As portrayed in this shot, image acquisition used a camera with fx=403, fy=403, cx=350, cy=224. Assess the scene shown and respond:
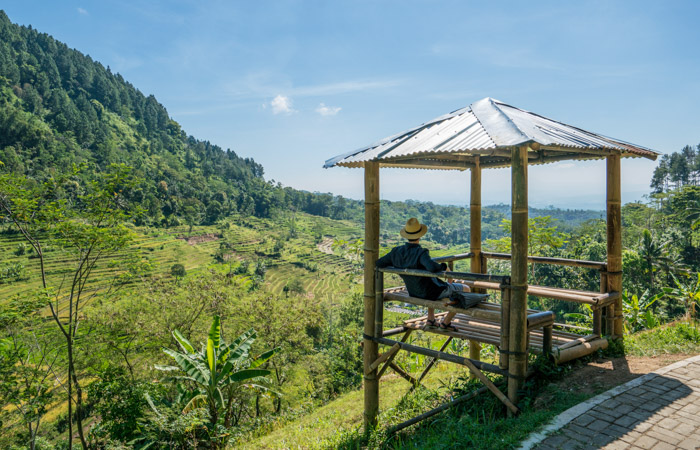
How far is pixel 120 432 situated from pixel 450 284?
8687 millimetres

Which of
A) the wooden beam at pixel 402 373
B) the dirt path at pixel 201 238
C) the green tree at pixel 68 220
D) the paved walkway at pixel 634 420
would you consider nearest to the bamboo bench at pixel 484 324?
the wooden beam at pixel 402 373

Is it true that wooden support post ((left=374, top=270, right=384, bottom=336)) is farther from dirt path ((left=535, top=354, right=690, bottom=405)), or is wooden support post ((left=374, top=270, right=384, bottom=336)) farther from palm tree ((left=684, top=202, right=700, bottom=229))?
palm tree ((left=684, top=202, right=700, bottom=229))

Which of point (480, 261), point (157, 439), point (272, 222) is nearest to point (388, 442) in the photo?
point (480, 261)

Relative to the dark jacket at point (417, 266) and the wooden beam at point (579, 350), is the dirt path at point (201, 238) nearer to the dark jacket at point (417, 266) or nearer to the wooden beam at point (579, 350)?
the dark jacket at point (417, 266)

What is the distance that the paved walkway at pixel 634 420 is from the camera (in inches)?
116

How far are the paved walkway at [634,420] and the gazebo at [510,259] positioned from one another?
0.61 m

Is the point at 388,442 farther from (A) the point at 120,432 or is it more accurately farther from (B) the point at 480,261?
(A) the point at 120,432

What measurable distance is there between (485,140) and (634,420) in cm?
264

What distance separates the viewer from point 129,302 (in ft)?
53.9

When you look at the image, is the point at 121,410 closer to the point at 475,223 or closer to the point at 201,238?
the point at 475,223

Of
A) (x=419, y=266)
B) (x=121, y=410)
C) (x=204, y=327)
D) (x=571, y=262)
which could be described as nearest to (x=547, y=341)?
(x=419, y=266)

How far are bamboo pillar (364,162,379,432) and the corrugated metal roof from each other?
0.98 feet

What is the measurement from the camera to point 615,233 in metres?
5.34

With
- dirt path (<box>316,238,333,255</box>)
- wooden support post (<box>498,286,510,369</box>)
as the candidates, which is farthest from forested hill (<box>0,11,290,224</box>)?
wooden support post (<box>498,286,510,369</box>)
